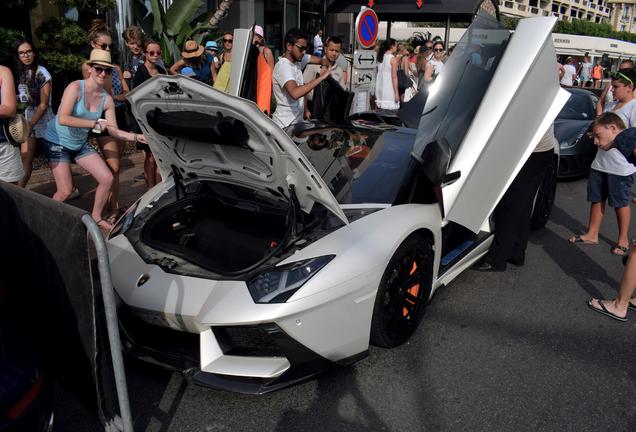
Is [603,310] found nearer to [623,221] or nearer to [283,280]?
[623,221]

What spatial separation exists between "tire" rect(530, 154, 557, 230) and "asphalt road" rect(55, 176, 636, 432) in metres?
1.64

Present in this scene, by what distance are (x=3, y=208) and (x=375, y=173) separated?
7.12 feet

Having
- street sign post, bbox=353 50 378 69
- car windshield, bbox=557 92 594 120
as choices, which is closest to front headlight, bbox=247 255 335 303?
street sign post, bbox=353 50 378 69

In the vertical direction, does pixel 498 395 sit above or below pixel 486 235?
below

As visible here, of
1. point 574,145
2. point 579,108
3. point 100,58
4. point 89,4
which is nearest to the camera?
point 100,58

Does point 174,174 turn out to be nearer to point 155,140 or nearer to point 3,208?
point 155,140

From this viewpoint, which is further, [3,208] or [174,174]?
[174,174]

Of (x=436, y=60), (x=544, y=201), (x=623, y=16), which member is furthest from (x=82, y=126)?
(x=623, y=16)

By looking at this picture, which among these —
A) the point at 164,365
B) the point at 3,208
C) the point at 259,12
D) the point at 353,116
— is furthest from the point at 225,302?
the point at 259,12

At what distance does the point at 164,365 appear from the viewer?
2.66m

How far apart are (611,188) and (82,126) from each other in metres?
4.86

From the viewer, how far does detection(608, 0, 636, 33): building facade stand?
12312 cm

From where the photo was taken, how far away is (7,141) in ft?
13.1

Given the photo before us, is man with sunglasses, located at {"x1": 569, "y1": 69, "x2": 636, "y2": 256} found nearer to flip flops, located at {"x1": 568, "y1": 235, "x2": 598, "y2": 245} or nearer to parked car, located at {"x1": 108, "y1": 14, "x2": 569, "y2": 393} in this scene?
flip flops, located at {"x1": 568, "y1": 235, "x2": 598, "y2": 245}
